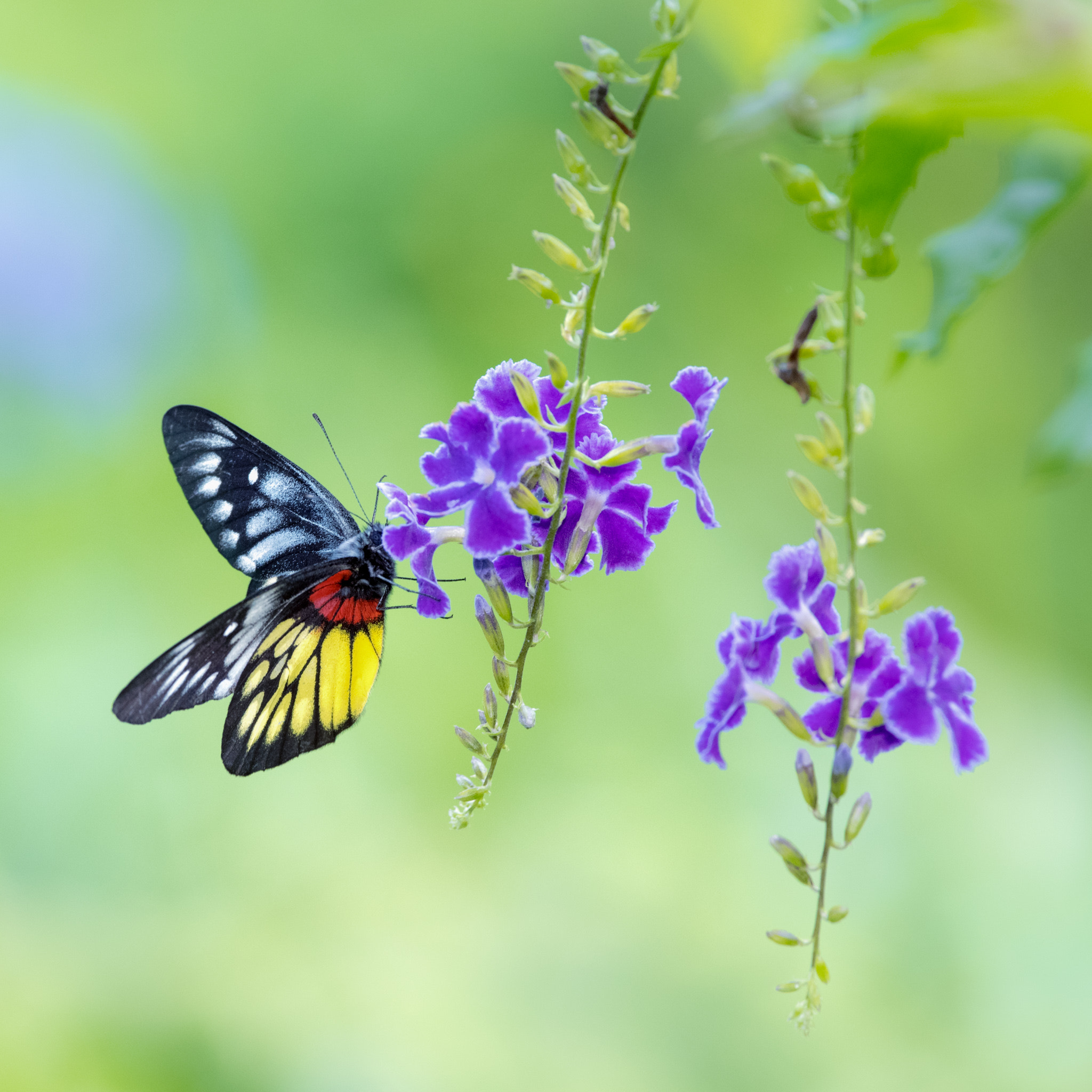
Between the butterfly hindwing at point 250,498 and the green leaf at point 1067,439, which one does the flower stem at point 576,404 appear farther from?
the butterfly hindwing at point 250,498

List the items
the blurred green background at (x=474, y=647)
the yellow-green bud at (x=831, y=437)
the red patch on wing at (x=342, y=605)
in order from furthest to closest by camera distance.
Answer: the blurred green background at (x=474, y=647) → the red patch on wing at (x=342, y=605) → the yellow-green bud at (x=831, y=437)

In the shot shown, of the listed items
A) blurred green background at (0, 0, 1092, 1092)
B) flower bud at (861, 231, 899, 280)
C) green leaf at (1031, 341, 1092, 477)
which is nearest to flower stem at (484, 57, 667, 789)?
flower bud at (861, 231, 899, 280)

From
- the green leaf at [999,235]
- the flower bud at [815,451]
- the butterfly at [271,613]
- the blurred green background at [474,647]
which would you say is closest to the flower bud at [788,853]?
the flower bud at [815,451]

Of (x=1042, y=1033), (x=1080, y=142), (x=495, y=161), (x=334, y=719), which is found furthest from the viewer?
(x=495, y=161)

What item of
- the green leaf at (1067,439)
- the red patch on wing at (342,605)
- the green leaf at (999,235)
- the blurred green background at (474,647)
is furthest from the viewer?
the blurred green background at (474,647)

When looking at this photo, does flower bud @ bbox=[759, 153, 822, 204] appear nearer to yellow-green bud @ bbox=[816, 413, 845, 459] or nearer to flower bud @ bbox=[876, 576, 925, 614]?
yellow-green bud @ bbox=[816, 413, 845, 459]

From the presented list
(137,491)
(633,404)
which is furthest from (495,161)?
(137,491)

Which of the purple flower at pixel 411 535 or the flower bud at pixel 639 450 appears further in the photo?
the purple flower at pixel 411 535

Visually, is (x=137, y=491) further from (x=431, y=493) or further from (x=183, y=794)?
(x=431, y=493)

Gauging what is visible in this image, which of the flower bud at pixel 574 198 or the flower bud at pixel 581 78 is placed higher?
the flower bud at pixel 581 78
